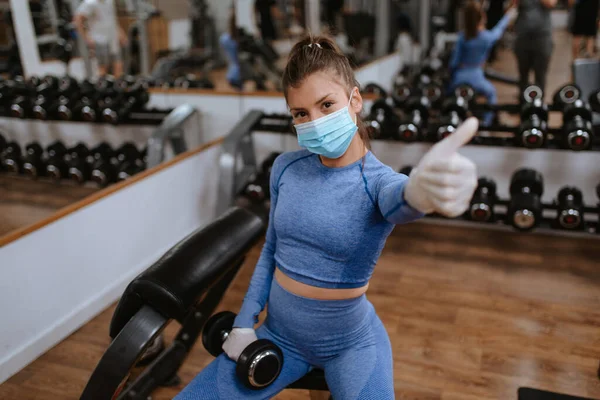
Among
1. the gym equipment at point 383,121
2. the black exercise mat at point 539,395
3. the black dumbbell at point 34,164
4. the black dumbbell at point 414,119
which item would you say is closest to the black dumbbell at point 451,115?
the black dumbbell at point 414,119

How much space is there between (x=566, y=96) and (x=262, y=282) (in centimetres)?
224

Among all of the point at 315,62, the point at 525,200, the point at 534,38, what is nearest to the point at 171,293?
the point at 315,62

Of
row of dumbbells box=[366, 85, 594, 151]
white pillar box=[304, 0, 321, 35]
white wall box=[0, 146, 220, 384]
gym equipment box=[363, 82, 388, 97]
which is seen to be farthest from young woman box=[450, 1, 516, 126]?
white wall box=[0, 146, 220, 384]

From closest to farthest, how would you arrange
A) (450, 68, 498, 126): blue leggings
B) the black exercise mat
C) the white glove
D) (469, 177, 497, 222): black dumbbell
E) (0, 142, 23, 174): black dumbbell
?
the white glove
the black exercise mat
(469, 177, 497, 222): black dumbbell
(0, 142, 23, 174): black dumbbell
(450, 68, 498, 126): blue leggings

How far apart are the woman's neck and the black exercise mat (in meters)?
1.20

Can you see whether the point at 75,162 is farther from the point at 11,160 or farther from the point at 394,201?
the point at 394,201

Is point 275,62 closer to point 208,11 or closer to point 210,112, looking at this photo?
point 208,11

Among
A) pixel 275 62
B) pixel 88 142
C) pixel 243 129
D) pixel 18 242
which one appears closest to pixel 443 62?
pixel 275 62

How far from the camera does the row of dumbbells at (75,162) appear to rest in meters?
3.08

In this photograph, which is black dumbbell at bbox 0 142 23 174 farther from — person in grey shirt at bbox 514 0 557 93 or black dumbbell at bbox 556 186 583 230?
person in grey shirt at bbox 514 0 557 93

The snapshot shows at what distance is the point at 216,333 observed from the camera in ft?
4.11

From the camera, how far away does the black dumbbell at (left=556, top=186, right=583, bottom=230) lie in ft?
7.91

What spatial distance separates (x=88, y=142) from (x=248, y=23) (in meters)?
2.23

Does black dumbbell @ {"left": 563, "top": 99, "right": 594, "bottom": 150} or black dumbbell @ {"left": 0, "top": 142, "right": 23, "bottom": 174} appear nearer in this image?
black dumbbell @ {"left": 563, "top": 99, "right": 594, "bottom": 150}
